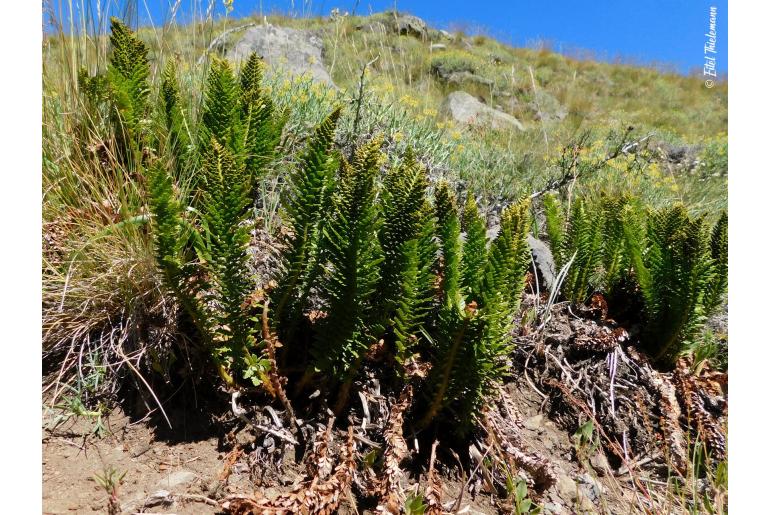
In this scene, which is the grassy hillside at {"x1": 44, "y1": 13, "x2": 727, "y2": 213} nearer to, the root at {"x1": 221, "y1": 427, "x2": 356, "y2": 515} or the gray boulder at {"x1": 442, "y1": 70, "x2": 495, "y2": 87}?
the gray boulder at {"x1": 442, "y1": 70, "x2": 495, "y2": 87}

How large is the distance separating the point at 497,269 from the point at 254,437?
85 cm

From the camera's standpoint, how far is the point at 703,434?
197cm

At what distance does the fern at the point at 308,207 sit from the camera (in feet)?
4.68

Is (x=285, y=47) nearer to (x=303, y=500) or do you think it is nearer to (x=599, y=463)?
(x=599, y=463)

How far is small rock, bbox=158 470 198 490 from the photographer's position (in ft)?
4.67

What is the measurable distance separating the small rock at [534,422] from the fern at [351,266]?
2.64ft

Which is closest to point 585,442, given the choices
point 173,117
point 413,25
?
point 173,117

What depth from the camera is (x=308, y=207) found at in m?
1.46

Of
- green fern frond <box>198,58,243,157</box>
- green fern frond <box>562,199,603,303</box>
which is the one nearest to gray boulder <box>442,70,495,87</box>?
green fern frond <box>562,199,603,303</box>

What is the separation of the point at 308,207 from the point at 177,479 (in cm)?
80

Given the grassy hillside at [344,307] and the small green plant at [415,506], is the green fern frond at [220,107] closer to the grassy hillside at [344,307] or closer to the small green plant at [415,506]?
the grassy hillside at [344,307]

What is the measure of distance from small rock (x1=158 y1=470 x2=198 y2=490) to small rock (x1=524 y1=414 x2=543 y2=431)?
44.9 inches

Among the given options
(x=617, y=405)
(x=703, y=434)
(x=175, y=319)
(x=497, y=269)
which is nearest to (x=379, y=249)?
(x=497, y=269)

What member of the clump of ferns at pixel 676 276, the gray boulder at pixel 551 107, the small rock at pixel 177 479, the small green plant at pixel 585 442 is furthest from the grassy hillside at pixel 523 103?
the small rock at pixel 177 479
